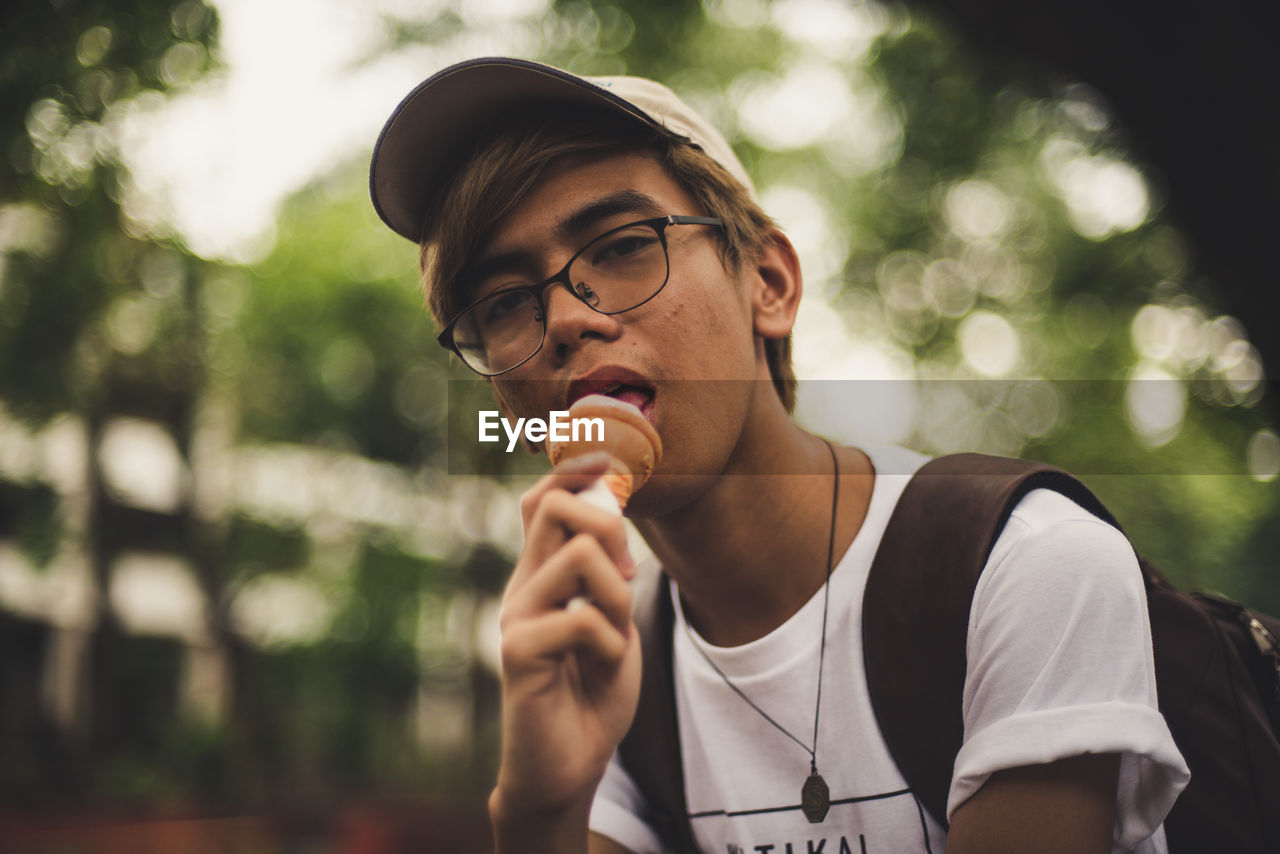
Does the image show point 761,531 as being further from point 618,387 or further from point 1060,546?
point 1060,546

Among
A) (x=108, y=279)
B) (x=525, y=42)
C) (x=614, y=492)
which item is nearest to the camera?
(x=614, y=492)

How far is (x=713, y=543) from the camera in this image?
2.47m

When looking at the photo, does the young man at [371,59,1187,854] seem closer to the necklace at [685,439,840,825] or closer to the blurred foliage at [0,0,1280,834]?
the necklace at [685,439,840,825]

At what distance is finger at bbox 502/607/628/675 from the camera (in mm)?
1350

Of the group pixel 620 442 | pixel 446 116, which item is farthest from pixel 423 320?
pixel 620 442

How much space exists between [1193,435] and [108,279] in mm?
18766

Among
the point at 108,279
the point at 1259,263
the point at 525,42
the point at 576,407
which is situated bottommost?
the point at 576,407

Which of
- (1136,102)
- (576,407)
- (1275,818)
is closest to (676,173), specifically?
(576,407)

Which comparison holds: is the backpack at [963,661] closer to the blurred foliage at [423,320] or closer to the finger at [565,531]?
the finger at [565,531]

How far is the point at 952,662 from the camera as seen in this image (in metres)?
1.91

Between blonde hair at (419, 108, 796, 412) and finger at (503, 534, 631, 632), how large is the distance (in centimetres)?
133

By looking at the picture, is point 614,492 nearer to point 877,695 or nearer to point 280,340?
point 877,695

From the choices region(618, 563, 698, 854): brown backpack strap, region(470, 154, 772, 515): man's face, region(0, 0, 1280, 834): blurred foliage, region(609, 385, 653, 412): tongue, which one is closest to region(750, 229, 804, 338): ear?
region(470, 154, 772, 515): man's face

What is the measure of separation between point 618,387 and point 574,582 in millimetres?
898
